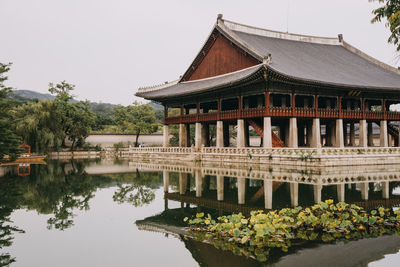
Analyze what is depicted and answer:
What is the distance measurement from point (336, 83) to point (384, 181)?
50.6 feet

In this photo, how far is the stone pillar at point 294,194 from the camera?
13178 mm

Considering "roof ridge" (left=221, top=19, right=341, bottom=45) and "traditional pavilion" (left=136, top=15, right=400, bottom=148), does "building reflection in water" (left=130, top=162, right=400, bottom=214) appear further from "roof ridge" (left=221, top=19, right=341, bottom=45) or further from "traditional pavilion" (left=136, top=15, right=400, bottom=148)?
"roof ridge" (left=221, top=19, right=341, bottom=45)

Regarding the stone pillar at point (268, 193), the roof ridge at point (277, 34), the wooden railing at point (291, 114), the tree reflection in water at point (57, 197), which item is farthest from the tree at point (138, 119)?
the stone pillar at point (268, 193)

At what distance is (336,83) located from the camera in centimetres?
3259

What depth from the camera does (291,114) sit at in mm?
32781

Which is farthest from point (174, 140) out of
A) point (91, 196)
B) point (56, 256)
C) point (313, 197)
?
point (56, 256)

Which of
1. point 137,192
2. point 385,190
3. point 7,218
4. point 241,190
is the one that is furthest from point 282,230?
point 137,192

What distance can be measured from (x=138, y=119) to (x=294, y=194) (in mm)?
50830

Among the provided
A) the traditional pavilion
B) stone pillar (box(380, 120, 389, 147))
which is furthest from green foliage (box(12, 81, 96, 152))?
stone pillar (box(380, 120, 389, 147))

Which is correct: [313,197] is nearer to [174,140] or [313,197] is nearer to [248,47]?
[248,47]

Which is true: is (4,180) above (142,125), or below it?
below

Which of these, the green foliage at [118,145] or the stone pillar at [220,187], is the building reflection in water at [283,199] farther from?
the green foliage at [118,145]

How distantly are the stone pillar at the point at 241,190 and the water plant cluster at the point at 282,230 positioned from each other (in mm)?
4025

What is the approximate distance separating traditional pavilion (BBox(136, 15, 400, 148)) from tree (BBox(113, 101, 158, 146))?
1601 cm
